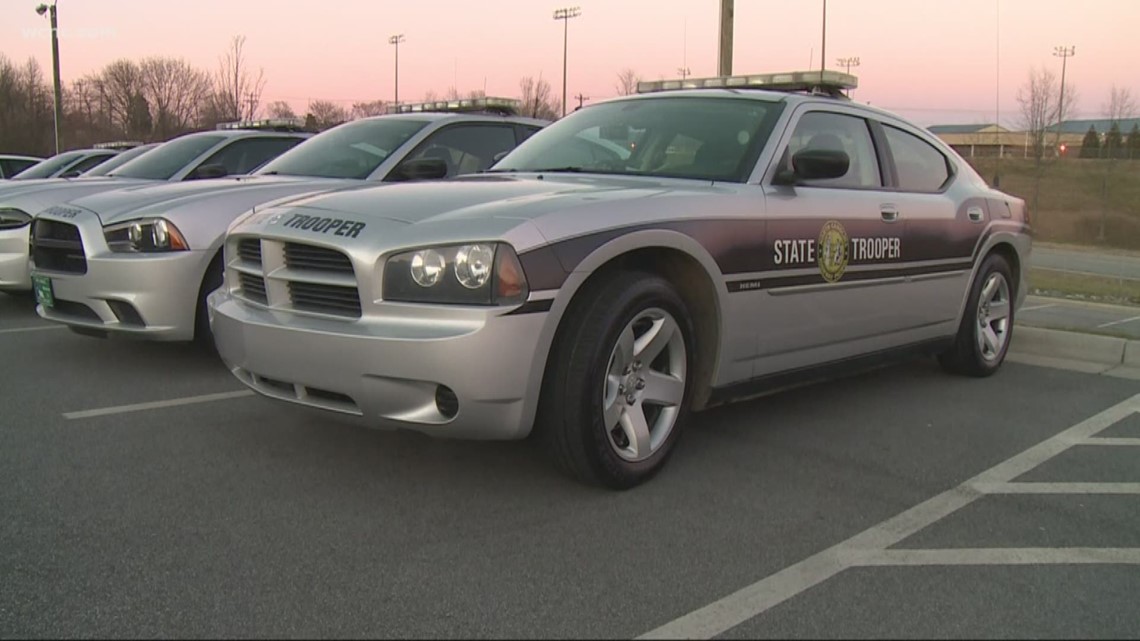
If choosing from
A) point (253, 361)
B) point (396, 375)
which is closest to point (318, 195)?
point (253, 361)

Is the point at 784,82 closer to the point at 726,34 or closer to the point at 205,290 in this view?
the point at 205,290

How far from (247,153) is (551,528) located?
21.1ft

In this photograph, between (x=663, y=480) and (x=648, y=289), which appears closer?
(x=648, y=289)

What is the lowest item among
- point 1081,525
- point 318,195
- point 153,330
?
point 1081,525

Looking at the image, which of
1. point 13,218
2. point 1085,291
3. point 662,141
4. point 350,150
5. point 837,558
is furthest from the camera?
point 1085,291

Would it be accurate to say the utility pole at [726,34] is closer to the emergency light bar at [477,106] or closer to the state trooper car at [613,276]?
the emergency light bar at [477,106]

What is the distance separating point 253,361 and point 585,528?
144 centimetres

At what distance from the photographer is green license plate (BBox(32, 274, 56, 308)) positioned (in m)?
5.63

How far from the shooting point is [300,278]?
11.4ft

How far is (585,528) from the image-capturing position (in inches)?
128

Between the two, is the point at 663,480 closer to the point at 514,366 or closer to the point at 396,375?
the point at 514,366

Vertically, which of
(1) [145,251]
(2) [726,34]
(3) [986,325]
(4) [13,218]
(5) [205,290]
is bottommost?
(3) [986,325]

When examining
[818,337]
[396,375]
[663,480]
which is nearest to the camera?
[396,375]

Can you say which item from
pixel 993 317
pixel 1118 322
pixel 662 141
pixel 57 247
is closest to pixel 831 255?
pixel 662 141
